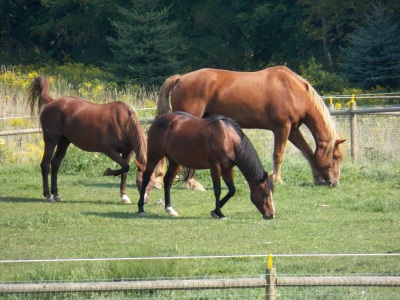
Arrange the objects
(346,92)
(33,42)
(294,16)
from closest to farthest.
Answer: (346,92)
(294,16)
(33,42)

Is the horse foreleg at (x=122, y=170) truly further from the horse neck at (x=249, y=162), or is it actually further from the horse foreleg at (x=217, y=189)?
the horse neck at (x=249, y=162)

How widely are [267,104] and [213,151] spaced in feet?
12.1

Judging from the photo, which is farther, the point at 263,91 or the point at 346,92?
the point at 346,92

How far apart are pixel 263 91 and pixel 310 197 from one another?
219 centimetres

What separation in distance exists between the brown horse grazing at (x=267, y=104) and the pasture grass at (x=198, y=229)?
2.14 ft

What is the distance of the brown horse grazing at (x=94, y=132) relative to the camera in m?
15.3

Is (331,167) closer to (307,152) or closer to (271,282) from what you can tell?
(307,152)

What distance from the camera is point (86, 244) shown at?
12.0m

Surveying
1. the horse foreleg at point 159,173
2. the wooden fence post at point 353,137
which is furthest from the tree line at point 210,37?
the horse foreleg at point 159,173

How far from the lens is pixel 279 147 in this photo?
17281mm

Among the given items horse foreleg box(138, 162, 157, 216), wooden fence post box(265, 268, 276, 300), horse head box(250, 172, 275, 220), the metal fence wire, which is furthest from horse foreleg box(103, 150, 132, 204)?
wooden fence post box(265, 268, 276, 300)

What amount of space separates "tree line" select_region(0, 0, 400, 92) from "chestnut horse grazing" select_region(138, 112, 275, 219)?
73.9ft

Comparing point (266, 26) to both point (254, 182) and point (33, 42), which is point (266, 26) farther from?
point (254, 182)

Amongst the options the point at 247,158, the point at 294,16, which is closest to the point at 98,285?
the point at 247,158
